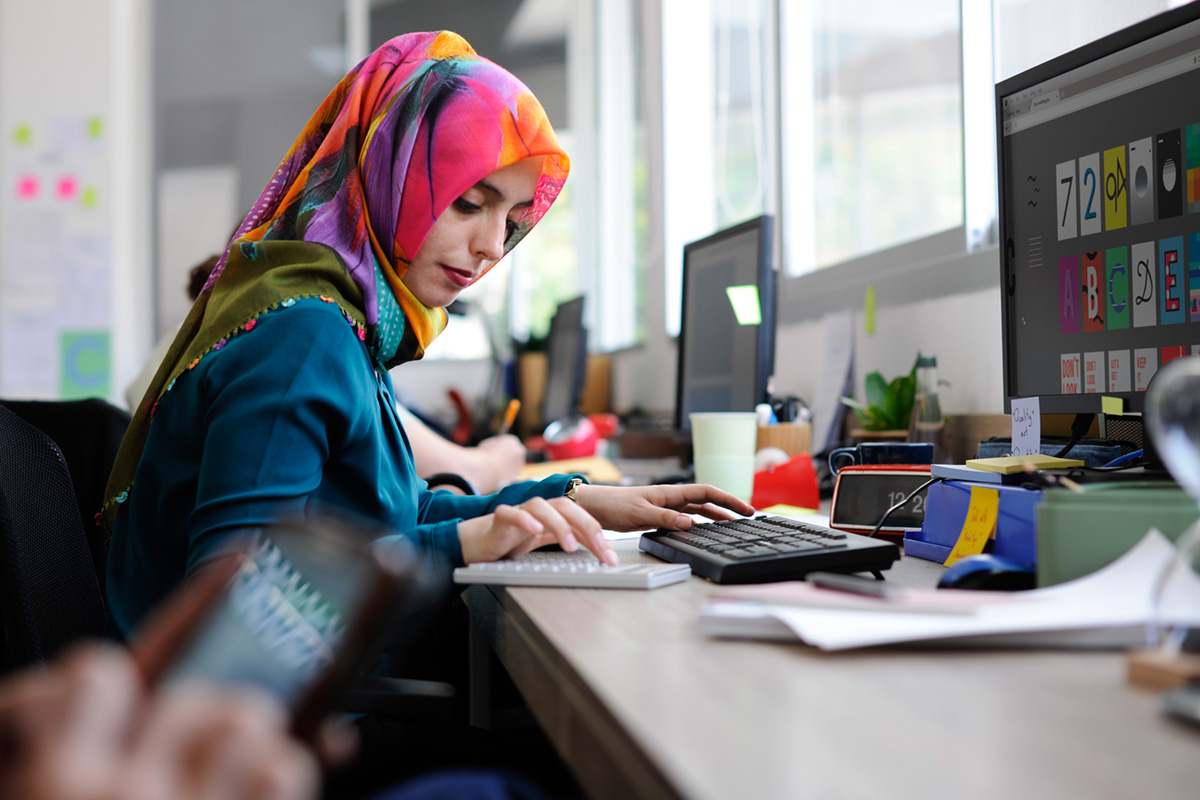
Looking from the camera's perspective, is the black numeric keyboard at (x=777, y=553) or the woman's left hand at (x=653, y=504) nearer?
the black numeric keyboard at (x=777, y=553)

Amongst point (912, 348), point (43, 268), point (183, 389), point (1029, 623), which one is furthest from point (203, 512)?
point (43, 268)

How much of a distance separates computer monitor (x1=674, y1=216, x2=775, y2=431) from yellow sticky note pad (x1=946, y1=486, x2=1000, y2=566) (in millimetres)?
796

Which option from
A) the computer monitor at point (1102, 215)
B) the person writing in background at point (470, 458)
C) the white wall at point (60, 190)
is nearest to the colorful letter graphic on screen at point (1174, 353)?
the computer monitor at point (1102, 215)

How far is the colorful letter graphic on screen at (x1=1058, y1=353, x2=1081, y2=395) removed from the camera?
943mm

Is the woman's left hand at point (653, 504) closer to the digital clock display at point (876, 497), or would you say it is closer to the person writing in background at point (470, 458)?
the digital clock display at point (876, 497)

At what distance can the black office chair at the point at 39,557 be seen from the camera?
873 millimetres

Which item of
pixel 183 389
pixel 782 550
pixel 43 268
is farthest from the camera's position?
pixel 43 268

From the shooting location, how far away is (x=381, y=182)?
1102 mm

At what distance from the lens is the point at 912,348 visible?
1.62m

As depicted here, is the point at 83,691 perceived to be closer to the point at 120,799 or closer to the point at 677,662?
the point at 120,799

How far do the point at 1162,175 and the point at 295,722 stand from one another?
2.77 feet

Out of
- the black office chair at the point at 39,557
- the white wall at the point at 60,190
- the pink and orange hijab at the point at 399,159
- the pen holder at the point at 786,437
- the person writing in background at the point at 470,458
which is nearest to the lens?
the black office chair at the point at 39,557

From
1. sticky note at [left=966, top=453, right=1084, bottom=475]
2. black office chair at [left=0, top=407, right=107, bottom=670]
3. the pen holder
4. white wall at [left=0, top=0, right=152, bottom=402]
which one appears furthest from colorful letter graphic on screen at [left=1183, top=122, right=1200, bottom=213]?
white wall at [left=0, top=0, right=152, bottom=402]

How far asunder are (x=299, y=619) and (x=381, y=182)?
31.0 inches
